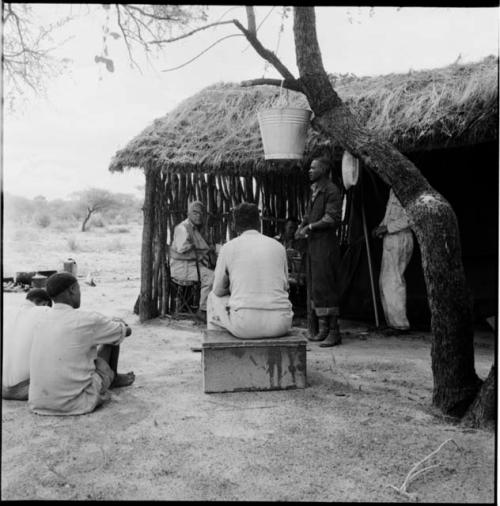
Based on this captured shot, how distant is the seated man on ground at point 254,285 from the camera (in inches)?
207

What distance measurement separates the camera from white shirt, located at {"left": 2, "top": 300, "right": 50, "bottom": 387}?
16.2 ft

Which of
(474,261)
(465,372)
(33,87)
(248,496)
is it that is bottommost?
(248,496)

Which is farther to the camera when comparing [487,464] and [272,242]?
[272,242]

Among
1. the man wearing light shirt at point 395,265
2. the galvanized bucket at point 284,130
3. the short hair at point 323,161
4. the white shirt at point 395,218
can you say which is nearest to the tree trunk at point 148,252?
the short hair at point 323,161

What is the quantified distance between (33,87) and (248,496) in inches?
247

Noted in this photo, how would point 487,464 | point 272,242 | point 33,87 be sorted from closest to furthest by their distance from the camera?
1. point 487,464
2. point 272,242
3. point 33,87

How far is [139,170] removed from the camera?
9461mm

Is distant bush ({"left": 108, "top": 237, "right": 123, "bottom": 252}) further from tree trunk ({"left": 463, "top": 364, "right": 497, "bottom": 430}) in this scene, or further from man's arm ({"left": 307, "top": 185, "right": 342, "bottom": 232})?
tree trunk ({"left": 463, "top": 364, "right": 497, "bottom": 430})

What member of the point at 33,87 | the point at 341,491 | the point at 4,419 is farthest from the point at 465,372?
the point at 33,87

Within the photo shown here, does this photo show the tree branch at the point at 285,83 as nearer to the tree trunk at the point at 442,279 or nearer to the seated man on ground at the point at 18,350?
the tree trunk at the point at 442,279

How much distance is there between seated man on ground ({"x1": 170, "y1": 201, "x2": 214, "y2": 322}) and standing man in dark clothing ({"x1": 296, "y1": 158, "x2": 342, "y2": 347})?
199cm

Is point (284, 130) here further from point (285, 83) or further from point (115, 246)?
point (115, 246)

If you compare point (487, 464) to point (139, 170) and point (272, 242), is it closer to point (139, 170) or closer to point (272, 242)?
point (272, 242)

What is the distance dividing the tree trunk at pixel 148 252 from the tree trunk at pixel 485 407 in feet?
18.7
